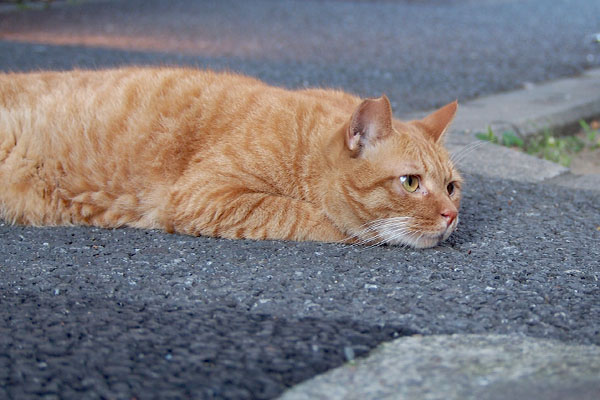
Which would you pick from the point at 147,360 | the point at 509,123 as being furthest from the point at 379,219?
the point at 509,123

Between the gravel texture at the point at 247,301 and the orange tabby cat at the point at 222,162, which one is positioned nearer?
the gravel texture at the point at 247,301

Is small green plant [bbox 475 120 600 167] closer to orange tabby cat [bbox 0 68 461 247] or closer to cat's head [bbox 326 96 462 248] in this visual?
orange tabby cat [bbox 0 68 461 247]

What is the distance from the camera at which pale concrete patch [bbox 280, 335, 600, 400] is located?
187 centimetres

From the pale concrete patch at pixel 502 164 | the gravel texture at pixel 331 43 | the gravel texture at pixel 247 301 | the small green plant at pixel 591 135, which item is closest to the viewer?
the gravel texture at pixel 247 301

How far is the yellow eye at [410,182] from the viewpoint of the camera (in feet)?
10.3

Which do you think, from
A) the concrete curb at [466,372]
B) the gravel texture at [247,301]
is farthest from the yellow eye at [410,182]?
the concrete curb at [466,372]

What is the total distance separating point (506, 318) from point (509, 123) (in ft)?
10.8

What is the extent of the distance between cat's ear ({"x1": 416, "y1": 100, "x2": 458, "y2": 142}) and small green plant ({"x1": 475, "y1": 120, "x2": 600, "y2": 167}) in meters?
1.51

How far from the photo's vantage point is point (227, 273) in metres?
2.78

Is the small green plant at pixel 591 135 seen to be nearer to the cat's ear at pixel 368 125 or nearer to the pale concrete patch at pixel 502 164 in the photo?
the pale concrete patch at pixel 502 164

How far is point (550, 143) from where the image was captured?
525 centimetres

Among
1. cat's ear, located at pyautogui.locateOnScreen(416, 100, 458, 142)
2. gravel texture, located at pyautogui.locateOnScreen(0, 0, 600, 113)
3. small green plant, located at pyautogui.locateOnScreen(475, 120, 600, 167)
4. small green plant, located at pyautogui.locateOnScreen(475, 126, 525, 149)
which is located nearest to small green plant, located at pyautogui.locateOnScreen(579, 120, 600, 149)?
small green plant, located at pyautogui.locateOnScreen(475, 120, 600, 167)

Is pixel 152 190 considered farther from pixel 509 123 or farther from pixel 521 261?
pixel 509 123

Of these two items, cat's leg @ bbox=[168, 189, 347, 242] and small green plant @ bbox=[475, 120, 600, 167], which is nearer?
cat's leg @ bbox=[168, 189, 347, 242]
